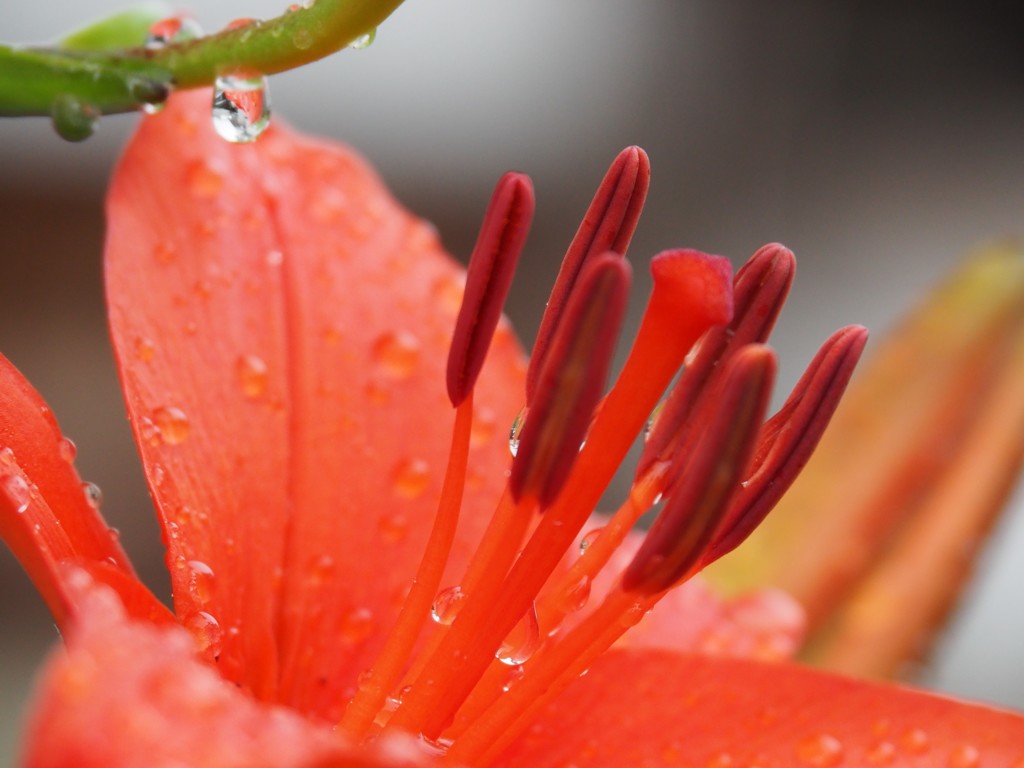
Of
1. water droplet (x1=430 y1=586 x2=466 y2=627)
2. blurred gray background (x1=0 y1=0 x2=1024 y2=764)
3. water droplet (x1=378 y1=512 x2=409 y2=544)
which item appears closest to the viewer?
water droplet (x1=430 y1=586 x2=466 y2=627)

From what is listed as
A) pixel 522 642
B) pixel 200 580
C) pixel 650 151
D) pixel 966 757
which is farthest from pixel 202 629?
pixel 650 151

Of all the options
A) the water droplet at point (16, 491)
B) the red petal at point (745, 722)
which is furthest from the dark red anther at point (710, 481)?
the water droplet at point (16, 491)

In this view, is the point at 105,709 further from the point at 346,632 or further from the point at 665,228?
the point at 665,228

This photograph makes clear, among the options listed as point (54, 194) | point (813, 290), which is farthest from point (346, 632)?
point (813, 290)

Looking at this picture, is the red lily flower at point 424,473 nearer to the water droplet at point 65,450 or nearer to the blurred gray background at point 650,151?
the water droplet at point 65,450

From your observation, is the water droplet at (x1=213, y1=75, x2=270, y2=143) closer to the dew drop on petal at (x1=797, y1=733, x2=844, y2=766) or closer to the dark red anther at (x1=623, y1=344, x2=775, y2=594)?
the dark red anther at (x1=623, y1=344, x2=775, y2=594)

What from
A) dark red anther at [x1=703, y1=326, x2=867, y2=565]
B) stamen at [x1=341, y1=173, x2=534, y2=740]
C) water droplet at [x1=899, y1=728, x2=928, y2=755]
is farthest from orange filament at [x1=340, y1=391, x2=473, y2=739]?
water droplet at [x1=899, y1=728, x2=928, y2=755]
